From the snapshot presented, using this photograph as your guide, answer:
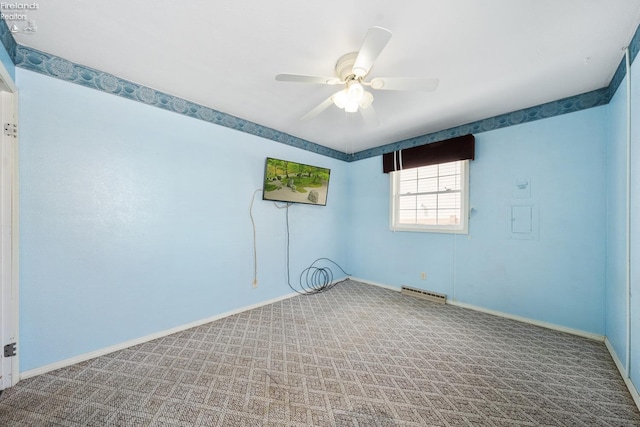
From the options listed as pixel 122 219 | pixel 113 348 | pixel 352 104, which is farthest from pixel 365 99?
pixel 113 348

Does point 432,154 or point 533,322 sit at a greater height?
point 432,154

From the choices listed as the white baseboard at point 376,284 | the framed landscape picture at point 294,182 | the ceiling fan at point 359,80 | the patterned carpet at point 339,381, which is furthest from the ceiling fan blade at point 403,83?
the white baseboard at point 376,284

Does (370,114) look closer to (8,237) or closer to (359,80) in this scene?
(359,80)

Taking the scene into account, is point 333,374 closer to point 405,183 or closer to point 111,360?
point 111,360

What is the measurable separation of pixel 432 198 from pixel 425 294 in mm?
1438

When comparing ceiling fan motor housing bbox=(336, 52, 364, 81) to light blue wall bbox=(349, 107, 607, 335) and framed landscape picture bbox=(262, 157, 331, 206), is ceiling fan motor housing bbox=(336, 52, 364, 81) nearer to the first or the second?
framed landscape picture bbox=(262, 157, 331, 206)

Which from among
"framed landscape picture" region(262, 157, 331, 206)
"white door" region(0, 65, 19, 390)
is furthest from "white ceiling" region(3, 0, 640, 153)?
"framed landscape picture" region(262, 157, 331, 206)

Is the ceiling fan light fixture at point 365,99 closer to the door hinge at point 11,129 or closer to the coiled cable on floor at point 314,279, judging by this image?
the coiled cable on floor at point 314,279

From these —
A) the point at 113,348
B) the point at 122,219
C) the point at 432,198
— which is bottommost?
the point at 113,348

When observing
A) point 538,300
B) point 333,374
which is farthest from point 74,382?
point 538,300

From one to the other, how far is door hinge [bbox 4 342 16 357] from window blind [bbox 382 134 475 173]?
429 cm

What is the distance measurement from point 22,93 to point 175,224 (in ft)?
4.63

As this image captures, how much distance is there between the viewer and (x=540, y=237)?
250cm

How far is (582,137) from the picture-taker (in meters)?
2.28
